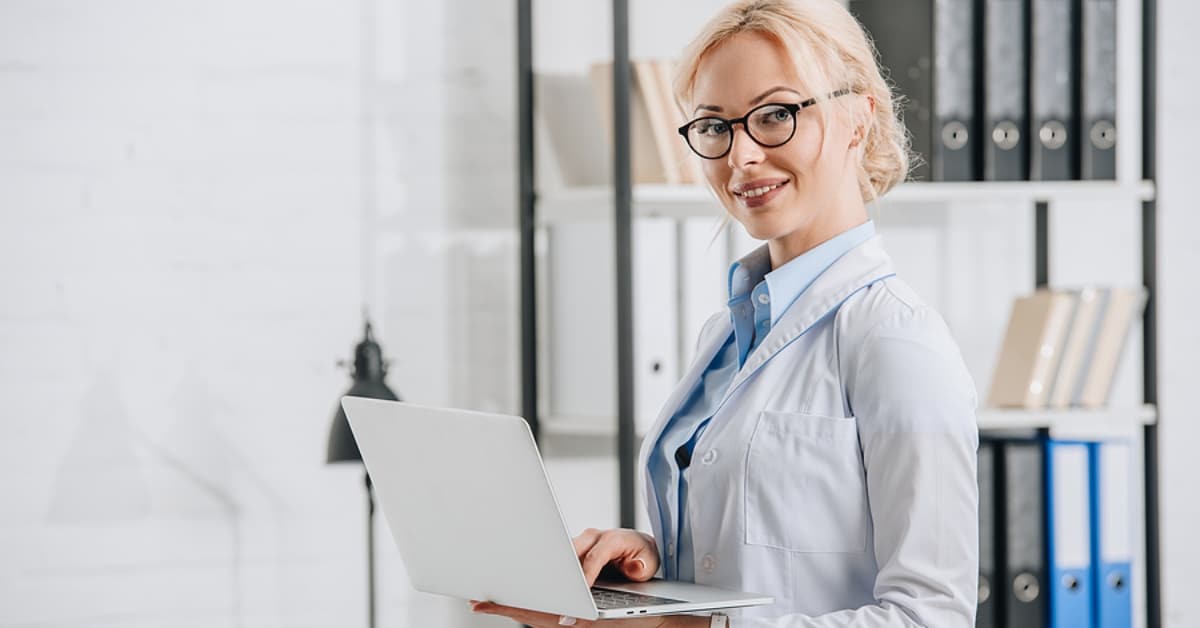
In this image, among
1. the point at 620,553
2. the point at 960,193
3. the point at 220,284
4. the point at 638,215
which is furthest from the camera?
the point at 638,215

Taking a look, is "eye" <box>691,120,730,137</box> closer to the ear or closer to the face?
the face

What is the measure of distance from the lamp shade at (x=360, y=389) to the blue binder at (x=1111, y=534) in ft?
3.80

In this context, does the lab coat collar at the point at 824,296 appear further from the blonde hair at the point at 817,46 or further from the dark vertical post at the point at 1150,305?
the dark vertical post at the point at 1150,305

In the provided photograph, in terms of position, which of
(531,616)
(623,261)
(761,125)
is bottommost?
(531,616)

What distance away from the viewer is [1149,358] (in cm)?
227

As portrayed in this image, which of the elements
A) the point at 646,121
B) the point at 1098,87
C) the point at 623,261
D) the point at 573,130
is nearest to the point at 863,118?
the point at 623,261

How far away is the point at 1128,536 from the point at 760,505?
1368 mm

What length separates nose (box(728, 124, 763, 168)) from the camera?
1.12 metres

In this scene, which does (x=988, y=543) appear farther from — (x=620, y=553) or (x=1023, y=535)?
(x=620, y=553)

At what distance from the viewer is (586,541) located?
1.22 meters

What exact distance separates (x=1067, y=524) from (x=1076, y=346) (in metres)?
Answer: 0.30

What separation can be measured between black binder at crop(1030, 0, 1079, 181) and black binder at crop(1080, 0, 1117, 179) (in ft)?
Answer: 0.06

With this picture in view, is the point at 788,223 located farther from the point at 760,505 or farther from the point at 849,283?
the point at 760,505

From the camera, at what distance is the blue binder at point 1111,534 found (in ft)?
7.23
